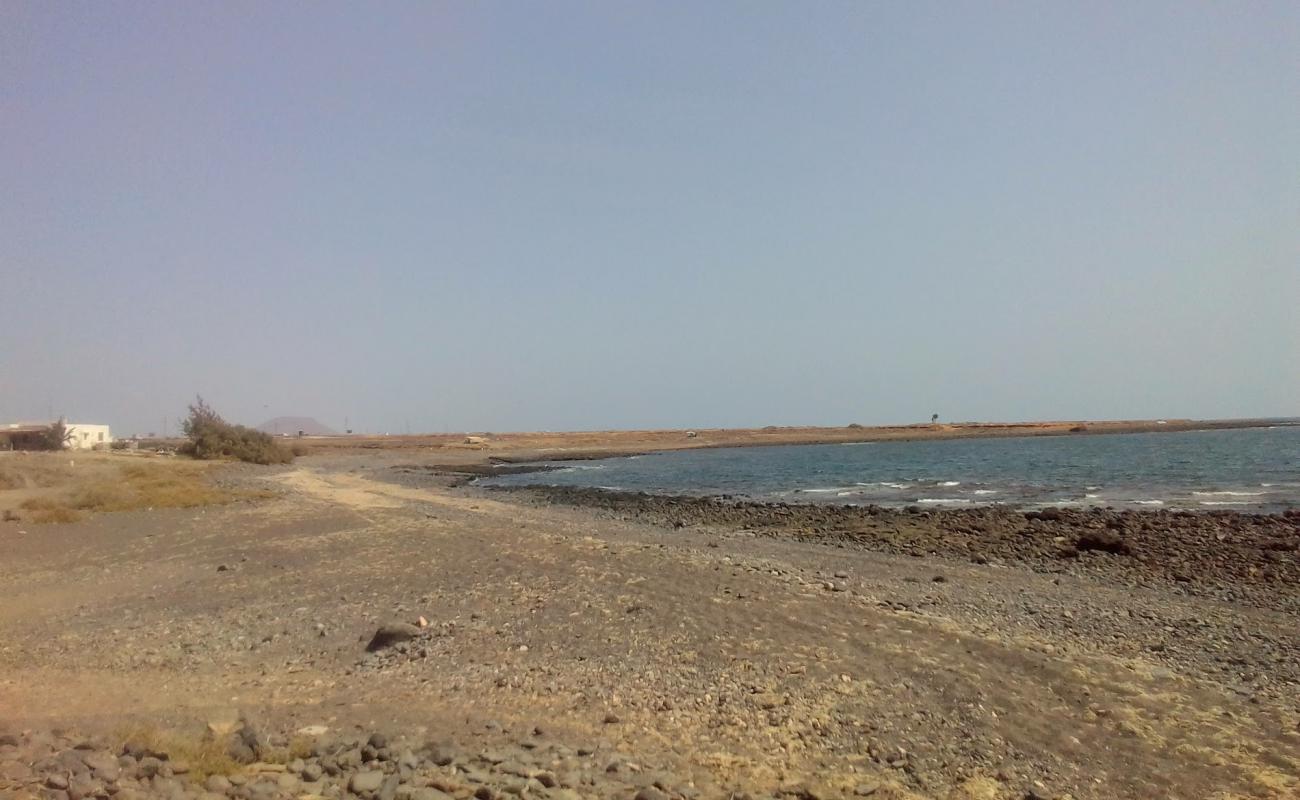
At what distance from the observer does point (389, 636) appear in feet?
33.6

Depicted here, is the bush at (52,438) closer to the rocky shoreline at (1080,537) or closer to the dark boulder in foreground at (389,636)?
the rocky shoreline at (1080,537)

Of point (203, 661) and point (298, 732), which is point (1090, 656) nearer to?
point (298, 732)

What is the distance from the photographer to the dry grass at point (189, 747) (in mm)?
5680

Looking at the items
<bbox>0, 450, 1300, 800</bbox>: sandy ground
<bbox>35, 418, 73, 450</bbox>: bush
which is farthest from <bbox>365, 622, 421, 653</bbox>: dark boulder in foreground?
<bbox>35, 418, 73, 450</bbox>: bush

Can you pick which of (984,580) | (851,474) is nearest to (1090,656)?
(984,580)

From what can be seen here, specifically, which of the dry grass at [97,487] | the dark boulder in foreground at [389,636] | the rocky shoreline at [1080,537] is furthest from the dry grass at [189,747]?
the dry grass at [97,487]

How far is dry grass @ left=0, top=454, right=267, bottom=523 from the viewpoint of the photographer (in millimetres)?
26547

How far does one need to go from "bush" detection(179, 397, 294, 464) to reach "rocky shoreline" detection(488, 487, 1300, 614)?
4267cm

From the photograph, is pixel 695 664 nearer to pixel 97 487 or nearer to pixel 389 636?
pixel 389 636

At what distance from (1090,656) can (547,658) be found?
22.0 feet

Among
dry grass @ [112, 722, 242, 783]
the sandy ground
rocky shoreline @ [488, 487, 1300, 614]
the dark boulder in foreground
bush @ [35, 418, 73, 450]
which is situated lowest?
rocky shoreline @ [488, 487, 1300, 614]

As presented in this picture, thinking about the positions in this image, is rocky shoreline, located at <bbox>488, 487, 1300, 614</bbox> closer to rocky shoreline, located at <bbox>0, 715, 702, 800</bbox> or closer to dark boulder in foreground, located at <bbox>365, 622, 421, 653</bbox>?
rocky shoreline, located at <bbox>0, 715, 702, 800</bbox>

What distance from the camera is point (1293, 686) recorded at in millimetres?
9406

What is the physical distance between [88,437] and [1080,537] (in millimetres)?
88827
